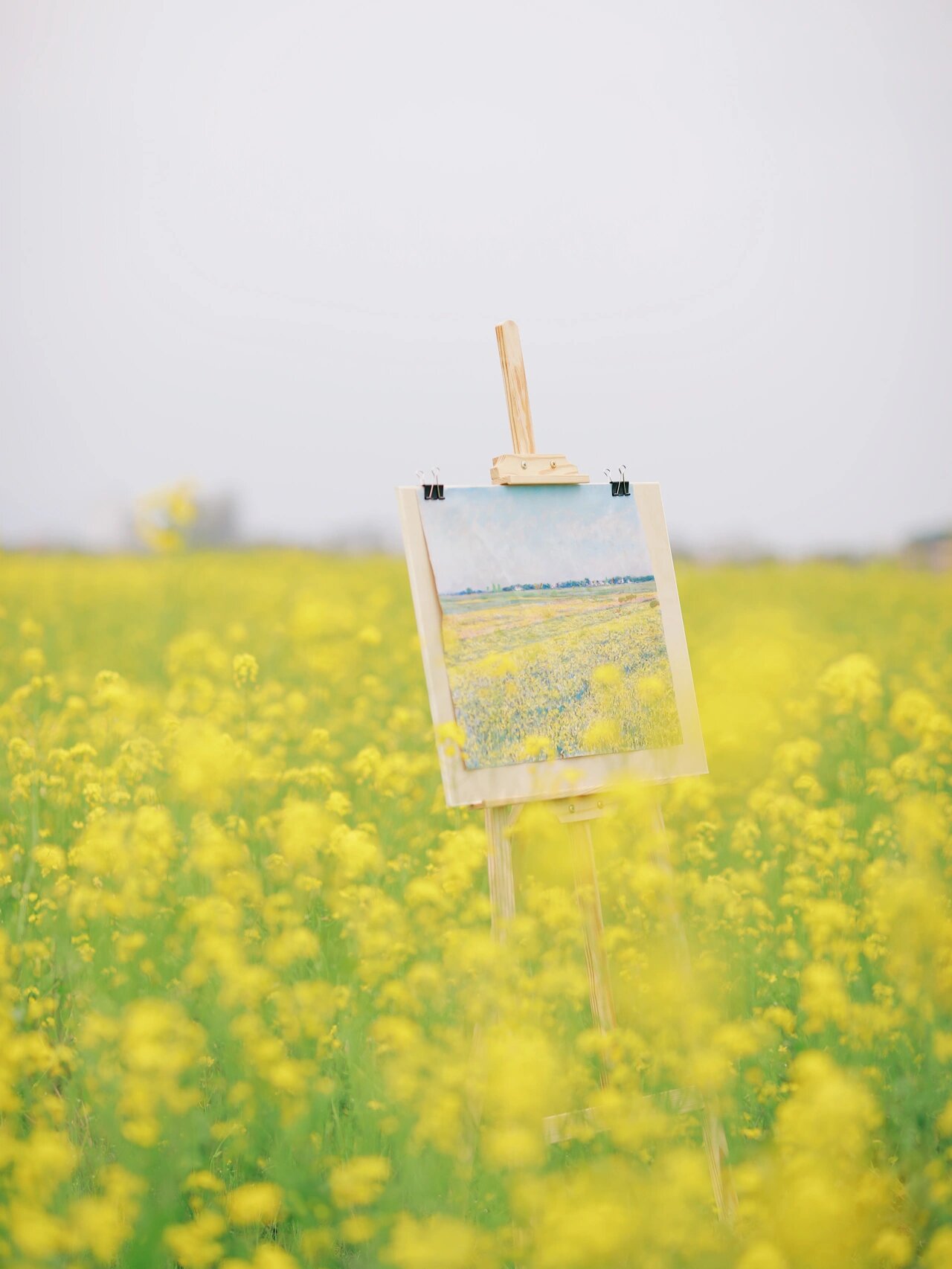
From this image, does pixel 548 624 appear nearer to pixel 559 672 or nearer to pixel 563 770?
pixel 559 672

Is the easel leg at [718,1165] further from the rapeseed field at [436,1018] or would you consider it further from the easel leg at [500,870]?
the easel leg at [500,870]

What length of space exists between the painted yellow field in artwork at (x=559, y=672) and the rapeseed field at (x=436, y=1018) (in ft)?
0.75

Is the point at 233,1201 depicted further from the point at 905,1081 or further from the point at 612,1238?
the point at 905,1081

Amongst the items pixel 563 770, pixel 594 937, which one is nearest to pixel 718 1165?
pixel 594 937

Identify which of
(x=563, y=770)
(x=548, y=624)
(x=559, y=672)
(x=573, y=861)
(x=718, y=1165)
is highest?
(x=548, y=624)

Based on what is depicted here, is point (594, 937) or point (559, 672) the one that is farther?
point (559, 672)

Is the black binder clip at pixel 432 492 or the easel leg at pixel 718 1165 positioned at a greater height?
the black binder clip at pixel 432 492

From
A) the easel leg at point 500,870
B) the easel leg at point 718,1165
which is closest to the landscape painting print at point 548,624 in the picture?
the easel leg at point 500,870

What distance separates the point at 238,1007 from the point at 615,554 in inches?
62.1

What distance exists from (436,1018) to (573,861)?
2.00ft

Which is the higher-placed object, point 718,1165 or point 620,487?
point 620,487

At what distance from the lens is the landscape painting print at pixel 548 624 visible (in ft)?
9.16

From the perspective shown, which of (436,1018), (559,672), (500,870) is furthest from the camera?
(559,672)

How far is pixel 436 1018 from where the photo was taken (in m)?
2.41
